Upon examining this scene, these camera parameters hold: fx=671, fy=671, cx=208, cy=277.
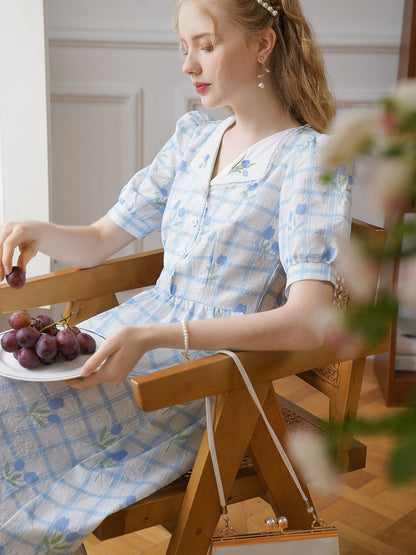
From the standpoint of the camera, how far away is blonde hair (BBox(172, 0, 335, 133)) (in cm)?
145

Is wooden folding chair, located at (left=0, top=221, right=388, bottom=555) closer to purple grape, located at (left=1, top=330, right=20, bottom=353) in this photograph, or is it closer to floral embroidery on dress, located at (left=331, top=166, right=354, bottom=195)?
floral embroidery on dress, located at (left=331, top=166, right=354, bottom=195)

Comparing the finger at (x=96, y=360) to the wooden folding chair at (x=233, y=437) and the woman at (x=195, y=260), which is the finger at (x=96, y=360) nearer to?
the woman at (x=195, y=260)

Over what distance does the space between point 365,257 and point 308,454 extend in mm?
97

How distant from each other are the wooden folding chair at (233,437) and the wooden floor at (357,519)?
15.5 inches

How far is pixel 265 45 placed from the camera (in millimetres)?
1461

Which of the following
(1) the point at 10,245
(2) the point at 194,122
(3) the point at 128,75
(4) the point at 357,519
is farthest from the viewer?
(3) the point at 128,75

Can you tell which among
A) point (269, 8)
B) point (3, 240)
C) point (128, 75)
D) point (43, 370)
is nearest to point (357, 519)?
point (43, 370)

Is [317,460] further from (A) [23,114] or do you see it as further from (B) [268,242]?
(A) [23,114]

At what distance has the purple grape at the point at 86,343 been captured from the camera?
1.29m

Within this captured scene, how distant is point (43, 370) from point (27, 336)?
0.07 m

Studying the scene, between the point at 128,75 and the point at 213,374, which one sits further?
the point at 128,75

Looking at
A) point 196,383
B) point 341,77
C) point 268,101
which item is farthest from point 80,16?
point 196,383

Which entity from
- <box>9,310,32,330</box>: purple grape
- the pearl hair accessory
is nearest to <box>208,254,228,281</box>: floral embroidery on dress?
<box>9,310,32,330</box>: purple grape

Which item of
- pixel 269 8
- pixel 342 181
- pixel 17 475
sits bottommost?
pixel 17 475
